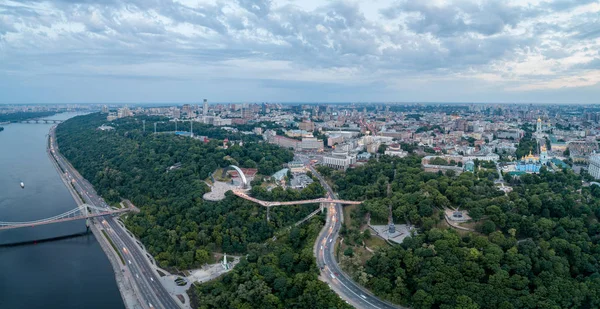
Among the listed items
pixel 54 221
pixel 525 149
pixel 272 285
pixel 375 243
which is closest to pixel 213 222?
pixel 272 285

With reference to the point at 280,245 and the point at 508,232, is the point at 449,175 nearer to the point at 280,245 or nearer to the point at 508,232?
the point at 508,232

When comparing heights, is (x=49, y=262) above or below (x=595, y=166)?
below

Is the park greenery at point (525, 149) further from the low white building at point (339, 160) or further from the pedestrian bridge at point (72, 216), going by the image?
the pedestrian bridge at point (72, 216)

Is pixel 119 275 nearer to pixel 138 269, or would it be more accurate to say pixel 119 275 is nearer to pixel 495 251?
pixel 138 269

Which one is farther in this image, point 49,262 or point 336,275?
point 49,262

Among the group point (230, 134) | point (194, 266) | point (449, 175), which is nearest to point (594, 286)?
point (449, 175)

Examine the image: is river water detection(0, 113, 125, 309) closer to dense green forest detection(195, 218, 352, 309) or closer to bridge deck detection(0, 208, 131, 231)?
bridge deck detection(0, 208, 131, 231)
